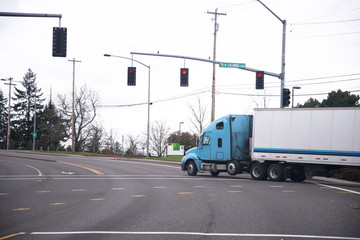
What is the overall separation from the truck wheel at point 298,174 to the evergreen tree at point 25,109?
83.0m

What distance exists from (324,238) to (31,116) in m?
101

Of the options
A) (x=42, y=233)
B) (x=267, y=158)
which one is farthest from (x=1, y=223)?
(x=267, y=158)

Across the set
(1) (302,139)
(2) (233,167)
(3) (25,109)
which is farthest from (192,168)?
(3) (25,109)

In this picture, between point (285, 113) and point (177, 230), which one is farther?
point (285, 113)

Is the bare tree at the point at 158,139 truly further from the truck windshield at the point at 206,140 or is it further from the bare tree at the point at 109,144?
the truck windshield at the point at 206,140

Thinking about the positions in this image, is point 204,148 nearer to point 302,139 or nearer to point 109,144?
point 302,139

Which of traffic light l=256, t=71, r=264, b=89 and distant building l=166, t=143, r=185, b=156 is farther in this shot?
distant building l=166, t=143, r=185, b=156

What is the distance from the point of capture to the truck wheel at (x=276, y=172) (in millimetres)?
20203

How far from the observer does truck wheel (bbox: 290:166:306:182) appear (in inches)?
809

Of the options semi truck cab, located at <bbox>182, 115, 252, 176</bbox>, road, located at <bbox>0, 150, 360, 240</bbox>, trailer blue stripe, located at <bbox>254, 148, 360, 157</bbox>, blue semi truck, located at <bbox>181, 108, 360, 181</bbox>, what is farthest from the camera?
semi truck cab, located at <bbox>182, 115, 252, 176</bbox>

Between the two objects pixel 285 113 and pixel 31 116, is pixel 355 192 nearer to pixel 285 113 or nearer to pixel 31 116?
pixel 285 113

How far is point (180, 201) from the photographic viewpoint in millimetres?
13047

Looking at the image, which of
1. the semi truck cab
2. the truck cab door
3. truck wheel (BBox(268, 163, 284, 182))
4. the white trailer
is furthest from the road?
the truck cab door

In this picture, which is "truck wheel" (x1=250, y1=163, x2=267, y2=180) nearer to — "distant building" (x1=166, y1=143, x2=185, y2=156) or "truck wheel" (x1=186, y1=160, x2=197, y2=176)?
"truck wheel" (x1=186, y1=160, x2=197, y2=176)
